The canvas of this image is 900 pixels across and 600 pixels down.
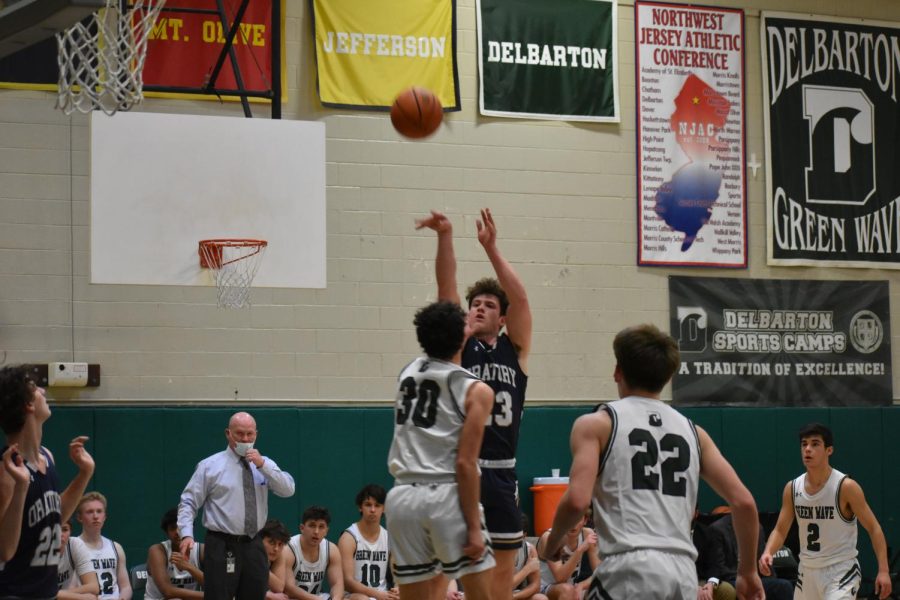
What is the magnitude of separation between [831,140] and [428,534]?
10.6m

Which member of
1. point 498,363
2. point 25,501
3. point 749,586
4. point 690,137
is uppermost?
point 690,137

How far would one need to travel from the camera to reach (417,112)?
337 inches

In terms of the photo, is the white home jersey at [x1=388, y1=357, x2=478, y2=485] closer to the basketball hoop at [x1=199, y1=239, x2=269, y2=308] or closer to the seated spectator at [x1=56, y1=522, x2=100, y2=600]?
the basketball hoop at [x1=199, y1=239, x2=269, y2=308]

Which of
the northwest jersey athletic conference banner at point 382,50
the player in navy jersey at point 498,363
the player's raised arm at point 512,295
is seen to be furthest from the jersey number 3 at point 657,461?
the northwest jersey athletic conference banner at point 382,50

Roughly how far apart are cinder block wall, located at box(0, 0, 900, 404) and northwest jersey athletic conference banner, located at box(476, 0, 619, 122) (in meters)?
0.16

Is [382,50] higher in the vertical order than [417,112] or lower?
higher

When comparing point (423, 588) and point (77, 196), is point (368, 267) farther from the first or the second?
point (423, 588)

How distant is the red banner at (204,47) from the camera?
40.0ft

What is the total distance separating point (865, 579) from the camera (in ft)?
43.9

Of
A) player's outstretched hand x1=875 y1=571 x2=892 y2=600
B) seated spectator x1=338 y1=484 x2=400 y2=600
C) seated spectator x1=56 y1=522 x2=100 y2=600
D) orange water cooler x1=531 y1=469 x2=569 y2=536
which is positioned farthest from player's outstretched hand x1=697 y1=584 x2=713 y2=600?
seated spectator x1=56 y1=522 x2=100 y2=600

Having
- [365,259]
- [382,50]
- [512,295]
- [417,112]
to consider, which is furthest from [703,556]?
[512,295]

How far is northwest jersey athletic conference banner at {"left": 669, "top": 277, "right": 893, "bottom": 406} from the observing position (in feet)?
45.8

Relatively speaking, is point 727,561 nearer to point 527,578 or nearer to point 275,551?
point 527,578

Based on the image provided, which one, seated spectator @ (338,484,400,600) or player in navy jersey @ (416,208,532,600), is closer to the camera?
player in navy jersey @ (416,208,532,600)
